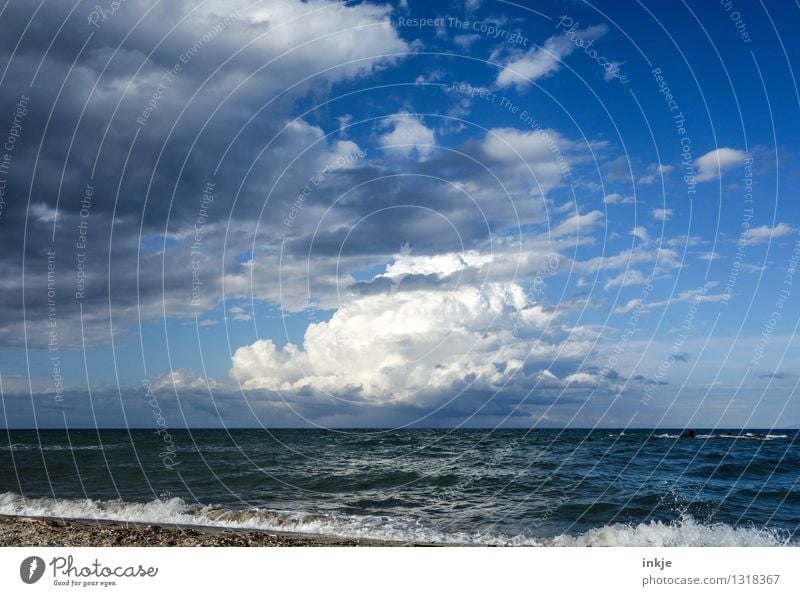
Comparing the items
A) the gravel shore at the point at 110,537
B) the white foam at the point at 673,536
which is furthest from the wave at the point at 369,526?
the gravel shore at the point at 110,537

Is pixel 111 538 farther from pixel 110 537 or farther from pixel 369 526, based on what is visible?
pixel 369 526

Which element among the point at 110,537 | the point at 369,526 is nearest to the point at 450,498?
the point at 369,526

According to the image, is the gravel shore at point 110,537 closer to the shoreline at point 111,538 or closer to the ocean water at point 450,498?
the shoreline at point 111,538

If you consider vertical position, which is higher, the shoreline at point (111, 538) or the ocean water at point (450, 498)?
the shoreline at point (111, 538)

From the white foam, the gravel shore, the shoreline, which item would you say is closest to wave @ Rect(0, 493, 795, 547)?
the white foam

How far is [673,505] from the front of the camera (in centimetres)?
2662

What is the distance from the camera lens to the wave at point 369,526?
64.5 feet

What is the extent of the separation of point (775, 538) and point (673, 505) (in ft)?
16.8

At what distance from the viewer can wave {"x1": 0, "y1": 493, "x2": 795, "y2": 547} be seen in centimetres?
1967

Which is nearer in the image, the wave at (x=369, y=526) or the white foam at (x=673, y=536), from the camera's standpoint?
the wave at (x=369, y=526)
